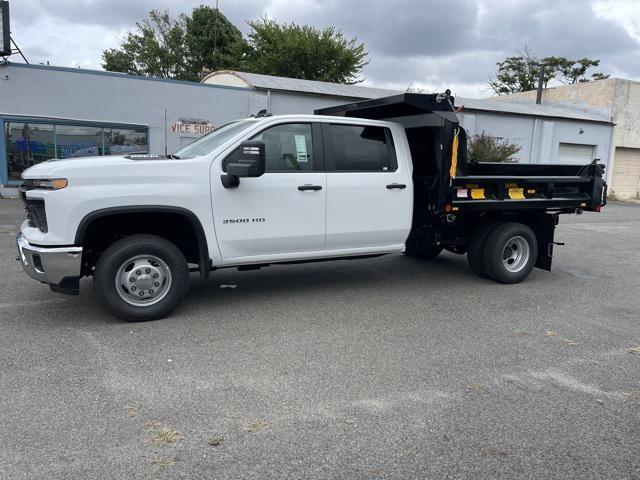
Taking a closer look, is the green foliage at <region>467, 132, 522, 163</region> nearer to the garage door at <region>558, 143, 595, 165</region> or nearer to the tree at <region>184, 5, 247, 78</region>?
the garage door at <region>558, 143, 595, 165</region>

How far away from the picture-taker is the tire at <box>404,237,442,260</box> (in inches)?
282

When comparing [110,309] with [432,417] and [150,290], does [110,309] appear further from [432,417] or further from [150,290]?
[432,417]

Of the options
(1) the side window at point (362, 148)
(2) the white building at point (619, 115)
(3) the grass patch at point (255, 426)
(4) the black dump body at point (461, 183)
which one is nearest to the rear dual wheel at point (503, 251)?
(4) the black dump body at point (461, 183)

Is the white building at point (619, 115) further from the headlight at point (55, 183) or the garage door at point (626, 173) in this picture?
the headlight at point (55, 183)

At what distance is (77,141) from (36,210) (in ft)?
45.4

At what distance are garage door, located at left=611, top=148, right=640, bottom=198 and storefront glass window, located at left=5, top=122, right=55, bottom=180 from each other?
28.4 meters

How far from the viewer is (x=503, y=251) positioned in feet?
23.0

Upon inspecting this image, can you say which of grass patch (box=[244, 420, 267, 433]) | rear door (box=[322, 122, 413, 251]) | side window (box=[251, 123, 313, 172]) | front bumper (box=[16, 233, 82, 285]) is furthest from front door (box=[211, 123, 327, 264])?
grass patch (box=[244, 420, 267, 433])

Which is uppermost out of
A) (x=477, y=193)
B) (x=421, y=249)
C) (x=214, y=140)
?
(x=214, y=140)

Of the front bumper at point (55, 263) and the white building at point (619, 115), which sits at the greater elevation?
the white building at point (619, 115)

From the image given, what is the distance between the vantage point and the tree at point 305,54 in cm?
3444

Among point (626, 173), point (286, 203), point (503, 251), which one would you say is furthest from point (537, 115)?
point (286, 203)

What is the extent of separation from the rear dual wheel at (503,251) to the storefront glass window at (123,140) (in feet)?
45.4

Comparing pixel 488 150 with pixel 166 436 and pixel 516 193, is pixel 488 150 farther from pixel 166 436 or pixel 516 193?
pixel 166 436
